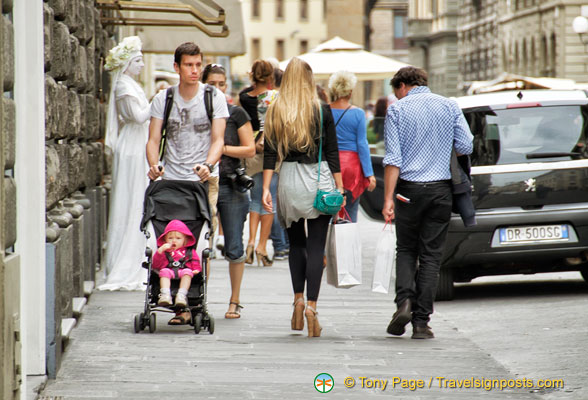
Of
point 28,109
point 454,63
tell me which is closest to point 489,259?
point 28,109

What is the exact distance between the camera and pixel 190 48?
8.52 meters

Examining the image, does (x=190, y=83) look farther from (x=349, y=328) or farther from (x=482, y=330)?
(x=482, y=330)

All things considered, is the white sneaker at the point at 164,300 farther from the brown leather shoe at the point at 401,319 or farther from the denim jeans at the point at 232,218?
the brown leather shoe at the point at 401,319

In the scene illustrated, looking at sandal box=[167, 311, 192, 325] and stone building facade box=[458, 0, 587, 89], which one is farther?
stone building facade box=[458, 0, 587, 89]

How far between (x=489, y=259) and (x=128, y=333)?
10.6ft

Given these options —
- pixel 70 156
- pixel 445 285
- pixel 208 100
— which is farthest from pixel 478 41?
pixel 208 100

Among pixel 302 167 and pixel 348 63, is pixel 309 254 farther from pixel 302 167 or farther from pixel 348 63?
pixel 348 63

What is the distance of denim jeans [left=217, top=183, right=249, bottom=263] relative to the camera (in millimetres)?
9117

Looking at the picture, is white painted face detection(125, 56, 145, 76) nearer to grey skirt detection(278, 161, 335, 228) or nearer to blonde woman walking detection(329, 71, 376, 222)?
blonde woman walking detection(329, 71, 376, 222)

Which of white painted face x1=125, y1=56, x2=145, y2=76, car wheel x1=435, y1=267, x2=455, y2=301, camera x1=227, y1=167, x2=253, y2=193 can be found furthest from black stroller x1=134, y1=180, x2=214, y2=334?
car wheel x1=435, y1=267, x2=455, y2=301

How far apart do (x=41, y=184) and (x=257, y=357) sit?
1.74m

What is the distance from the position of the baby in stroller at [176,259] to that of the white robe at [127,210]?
2.39m

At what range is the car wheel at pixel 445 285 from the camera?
10.5 meters

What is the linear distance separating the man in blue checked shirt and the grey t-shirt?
3.89 ft
